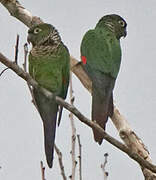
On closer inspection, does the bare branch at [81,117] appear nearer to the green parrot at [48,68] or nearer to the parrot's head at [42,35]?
the green parrot at [48,68]

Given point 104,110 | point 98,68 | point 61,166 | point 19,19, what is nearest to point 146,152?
point 104,110

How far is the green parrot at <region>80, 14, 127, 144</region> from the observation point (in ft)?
15.9

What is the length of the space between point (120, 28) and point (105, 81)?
923 mm

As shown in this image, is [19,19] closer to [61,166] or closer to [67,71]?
[67,71]

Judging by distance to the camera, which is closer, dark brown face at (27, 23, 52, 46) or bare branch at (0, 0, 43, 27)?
dark brown face at (27, 23, 52, 46)

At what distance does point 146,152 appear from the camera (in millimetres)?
4797

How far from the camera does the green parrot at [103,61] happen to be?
4.86 metres

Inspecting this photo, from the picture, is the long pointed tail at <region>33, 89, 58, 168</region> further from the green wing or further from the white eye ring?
the white eye ring

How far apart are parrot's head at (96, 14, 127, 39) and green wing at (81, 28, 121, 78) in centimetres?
11

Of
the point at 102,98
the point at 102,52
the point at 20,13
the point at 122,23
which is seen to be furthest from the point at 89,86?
the point at 20,13

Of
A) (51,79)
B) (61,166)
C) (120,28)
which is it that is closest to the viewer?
(61,166)

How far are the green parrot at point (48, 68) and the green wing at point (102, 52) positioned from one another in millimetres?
348

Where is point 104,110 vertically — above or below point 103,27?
below

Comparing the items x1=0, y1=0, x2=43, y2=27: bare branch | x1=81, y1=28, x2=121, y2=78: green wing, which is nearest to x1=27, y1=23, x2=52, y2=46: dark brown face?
x1=81, y1=28, x2=121, y2=78: green wing
